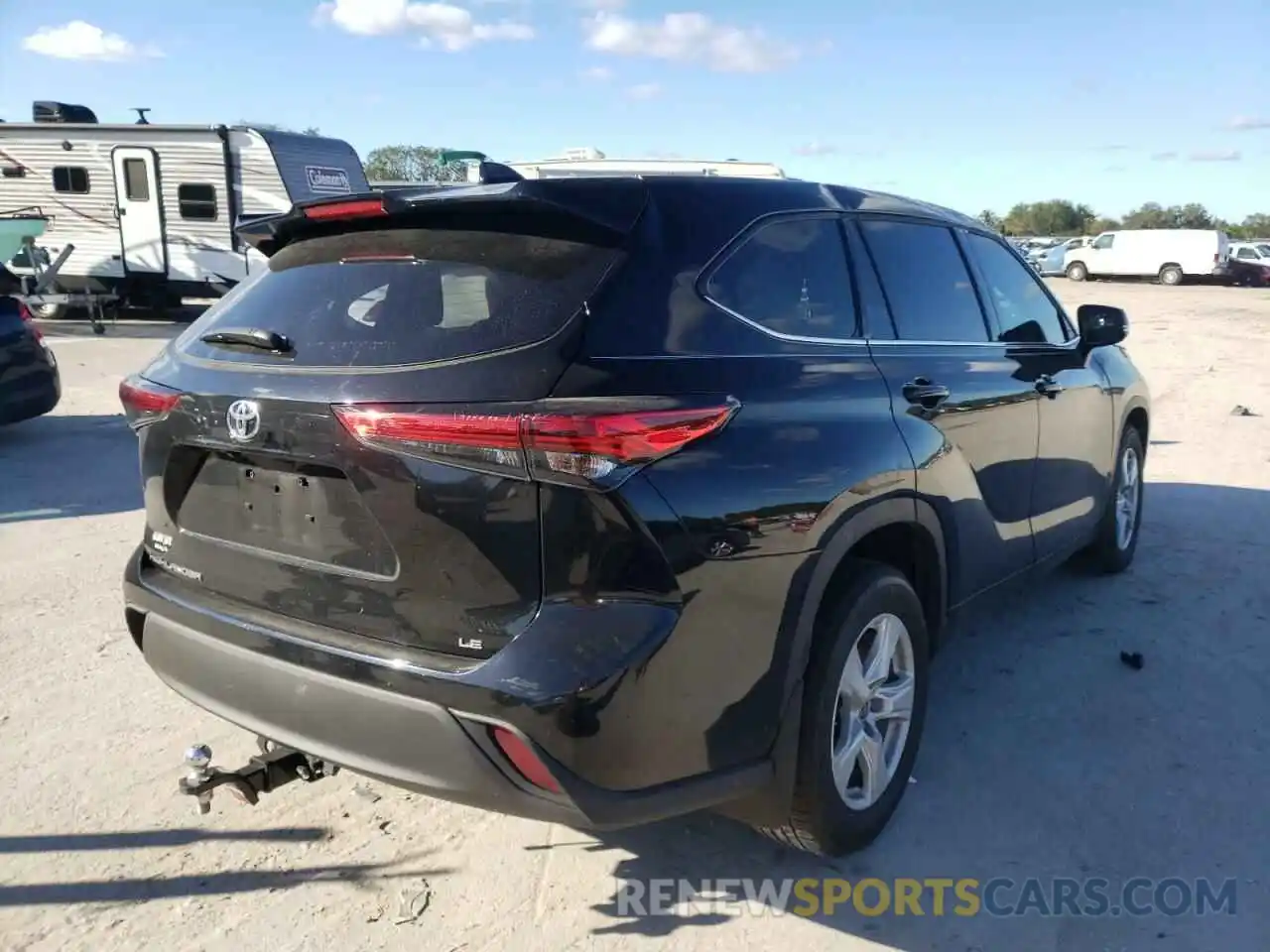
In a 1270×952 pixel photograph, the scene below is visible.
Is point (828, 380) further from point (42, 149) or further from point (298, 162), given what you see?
point (42, 149)

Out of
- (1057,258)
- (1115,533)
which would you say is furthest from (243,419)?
(1057,258)

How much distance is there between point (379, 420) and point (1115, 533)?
4.28 metres

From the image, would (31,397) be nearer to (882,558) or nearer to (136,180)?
(882,558)

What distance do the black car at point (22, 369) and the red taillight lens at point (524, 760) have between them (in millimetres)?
7271

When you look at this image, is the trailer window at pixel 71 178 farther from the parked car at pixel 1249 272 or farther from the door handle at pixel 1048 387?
the parked car at pixel 1249 272

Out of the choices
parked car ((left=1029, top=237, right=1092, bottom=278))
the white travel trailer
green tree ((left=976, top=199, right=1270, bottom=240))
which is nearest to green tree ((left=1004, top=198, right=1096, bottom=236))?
green tree ((left=976, top=199, right=1270, bottom=240))

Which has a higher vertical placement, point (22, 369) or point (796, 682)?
point (22, 369)

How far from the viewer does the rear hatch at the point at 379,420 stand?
7.30 feet

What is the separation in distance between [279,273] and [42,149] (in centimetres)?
1674

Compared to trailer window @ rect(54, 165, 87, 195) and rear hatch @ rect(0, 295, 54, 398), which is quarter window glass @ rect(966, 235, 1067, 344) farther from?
trailer window @ rect(54, 165, 87, 195)

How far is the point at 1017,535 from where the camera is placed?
13.0 ft

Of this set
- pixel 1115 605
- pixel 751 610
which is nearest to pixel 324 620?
pixel 751 610

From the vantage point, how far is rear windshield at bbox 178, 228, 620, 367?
2.34 metres

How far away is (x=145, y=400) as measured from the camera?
280cm
